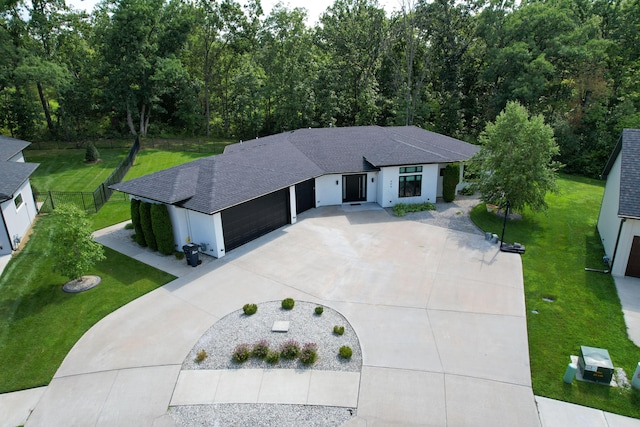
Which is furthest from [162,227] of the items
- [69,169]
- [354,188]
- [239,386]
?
[69,169]

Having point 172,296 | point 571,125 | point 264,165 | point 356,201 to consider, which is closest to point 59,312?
point 172,296

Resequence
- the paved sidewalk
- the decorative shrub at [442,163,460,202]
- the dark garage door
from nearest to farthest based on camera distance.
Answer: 1. the paved sidewalk
2. the dark garage door
3. the decorative shrub at [442,163,460,202]

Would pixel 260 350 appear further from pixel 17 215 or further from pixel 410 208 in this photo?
pixel 17 215

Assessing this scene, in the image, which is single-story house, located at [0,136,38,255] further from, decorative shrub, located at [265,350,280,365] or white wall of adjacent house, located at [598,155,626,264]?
white wall of adjacent house, located at [598,155,626,264]

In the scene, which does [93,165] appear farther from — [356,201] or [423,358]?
[423,358]

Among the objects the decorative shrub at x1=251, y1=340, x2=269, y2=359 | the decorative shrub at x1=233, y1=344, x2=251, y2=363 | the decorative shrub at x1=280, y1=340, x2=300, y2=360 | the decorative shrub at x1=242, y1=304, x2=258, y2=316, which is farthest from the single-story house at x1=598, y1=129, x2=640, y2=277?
the decorative shrub at x1=233, y1=344, x2=251, y2=363
